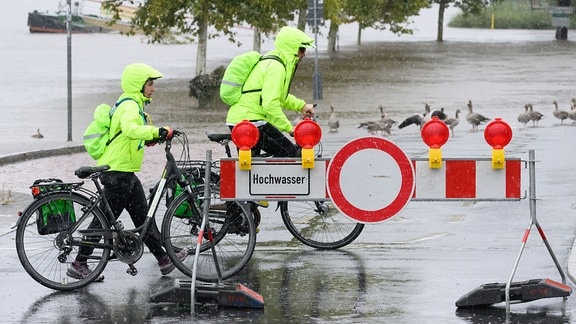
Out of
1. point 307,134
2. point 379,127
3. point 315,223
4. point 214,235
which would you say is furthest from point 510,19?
point 307,134

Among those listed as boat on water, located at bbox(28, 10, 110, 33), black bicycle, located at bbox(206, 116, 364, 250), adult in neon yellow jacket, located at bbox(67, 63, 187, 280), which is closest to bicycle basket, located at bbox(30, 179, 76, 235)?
adult in neon yellow jacket, located at bbox(67, 63, 187, 280)

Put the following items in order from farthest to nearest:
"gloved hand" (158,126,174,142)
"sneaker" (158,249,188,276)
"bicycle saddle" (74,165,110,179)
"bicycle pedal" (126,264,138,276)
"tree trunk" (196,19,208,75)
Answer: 1. "tree trunk" (196,19,208,75)
2. "sneaker" (158,249,188,276)
3. "bicycle pedal" (126,264,138,276)
4. "gloved hand" (158,126,174,142)
5. "bicycle saddle" (74,165,110,179)

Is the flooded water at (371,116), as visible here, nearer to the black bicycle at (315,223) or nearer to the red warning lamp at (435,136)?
the black bicycle at (315,223)

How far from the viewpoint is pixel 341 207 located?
401 inches

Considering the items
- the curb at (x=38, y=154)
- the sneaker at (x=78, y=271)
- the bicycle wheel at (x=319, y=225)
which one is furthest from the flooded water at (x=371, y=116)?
the curb at (x=38, y=154)

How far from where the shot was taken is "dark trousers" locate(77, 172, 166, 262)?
1096 centimetres

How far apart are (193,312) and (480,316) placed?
Answer: 194 centimetres

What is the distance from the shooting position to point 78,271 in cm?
1075

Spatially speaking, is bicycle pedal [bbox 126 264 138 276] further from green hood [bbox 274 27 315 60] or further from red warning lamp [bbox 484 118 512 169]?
red warning lamp [bbox 484 118 512 169]

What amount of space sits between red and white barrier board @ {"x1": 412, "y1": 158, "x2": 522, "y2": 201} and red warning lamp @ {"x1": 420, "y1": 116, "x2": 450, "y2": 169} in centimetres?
9

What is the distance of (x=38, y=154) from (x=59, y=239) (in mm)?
10481

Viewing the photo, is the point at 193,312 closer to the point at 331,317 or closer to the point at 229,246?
the point at 331,317

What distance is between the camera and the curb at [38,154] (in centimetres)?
2013

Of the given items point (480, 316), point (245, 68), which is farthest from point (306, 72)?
point (480, 316)
